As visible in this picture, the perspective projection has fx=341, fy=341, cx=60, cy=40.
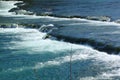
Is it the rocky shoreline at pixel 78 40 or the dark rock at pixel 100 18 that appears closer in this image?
the rocky shoreline at pixel 78 40

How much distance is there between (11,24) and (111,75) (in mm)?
25202

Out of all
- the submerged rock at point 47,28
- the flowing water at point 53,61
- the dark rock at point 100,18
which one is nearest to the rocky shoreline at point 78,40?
the submerged rock at point 47,28

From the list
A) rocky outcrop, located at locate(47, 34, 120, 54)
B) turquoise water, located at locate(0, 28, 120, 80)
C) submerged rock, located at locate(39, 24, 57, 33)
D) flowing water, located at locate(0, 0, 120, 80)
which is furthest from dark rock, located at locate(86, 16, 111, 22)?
turquoise water, located at locate(0, 28, 120, 80)

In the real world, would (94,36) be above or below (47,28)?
above

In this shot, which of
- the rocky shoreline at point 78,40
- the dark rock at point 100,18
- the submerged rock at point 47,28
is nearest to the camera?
the rocky shoreline at point 78,40

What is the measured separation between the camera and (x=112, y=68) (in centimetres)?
1959

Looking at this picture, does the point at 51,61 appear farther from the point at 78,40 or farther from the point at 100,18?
the point at 100,18

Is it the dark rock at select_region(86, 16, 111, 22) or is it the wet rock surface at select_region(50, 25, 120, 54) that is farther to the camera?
the dark rock at select_region(86, 16, 111, 22)

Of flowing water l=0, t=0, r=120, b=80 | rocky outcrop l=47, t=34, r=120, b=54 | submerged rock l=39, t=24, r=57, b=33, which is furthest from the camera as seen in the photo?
submerged rock l=39, t=24, r=57, b=33

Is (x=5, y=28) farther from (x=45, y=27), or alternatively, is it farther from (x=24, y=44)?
(x=24, y=44)

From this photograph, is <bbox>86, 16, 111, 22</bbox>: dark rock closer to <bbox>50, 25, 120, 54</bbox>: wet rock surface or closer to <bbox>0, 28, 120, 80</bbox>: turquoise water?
<bbox>50, 25, 120, 54</bbox>: wet rock surface

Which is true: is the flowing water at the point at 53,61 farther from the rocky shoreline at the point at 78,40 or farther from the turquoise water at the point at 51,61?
the rocky shoreline at the point at 78,40

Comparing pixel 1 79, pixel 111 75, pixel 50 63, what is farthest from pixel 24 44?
pixel 111 75

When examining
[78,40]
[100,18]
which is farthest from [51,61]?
[100,18]
